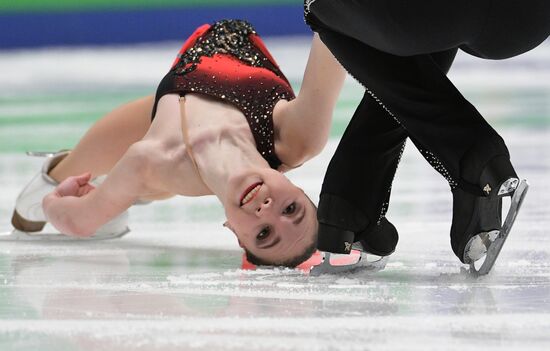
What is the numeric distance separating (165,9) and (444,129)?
5.64 meters

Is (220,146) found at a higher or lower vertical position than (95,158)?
higher

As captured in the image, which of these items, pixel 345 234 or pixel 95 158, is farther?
pixel 95 158

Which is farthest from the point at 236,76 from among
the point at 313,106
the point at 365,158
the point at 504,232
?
the point at 504,232

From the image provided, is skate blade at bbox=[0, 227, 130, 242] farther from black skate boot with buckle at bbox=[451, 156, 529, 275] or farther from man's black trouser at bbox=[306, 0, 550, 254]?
black skate boot with buckle at bbox=[451, 156, 529, 275]

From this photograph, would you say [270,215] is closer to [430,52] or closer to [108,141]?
[430,52]

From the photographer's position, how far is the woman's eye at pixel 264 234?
235 cm

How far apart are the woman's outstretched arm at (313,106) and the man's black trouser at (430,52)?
36cm

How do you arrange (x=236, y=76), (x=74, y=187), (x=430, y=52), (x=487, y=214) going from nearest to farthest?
(x=430, y=52) < (x=487, y=214) < (x=236, y=76) < (x=74, y=187)

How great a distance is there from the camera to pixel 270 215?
2312 millimetres

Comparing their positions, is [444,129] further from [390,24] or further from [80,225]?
[80,225]

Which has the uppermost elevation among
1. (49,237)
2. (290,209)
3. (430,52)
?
(430,52)

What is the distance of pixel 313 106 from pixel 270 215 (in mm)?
387

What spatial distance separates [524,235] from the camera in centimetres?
271

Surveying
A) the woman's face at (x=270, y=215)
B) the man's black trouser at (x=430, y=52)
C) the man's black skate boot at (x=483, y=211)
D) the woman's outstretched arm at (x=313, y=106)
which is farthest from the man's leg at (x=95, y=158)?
the man's black skate boot at (x=483, y=211)
